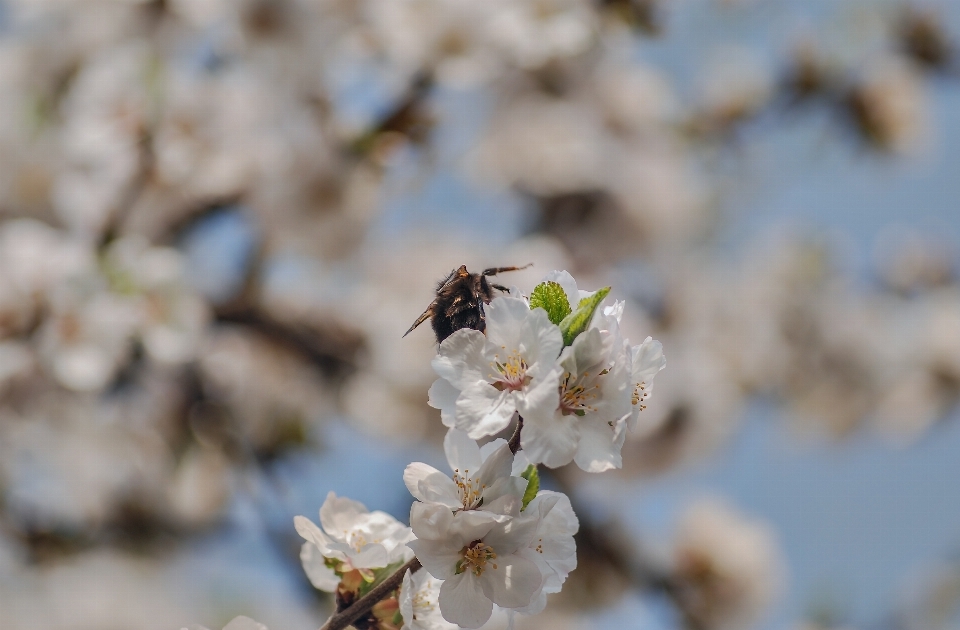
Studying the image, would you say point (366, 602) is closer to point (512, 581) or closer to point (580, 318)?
point (512, 581)

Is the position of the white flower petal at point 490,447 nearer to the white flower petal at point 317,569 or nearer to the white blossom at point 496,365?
the white blossom at point 496,365

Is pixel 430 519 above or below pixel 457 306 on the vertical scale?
below

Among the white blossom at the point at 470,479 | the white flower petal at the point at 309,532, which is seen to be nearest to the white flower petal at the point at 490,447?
the white blossom at the point at 470,479

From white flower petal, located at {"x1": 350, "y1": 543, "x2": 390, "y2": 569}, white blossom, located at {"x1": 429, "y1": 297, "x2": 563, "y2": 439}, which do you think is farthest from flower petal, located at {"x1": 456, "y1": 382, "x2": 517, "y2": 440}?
white flower petal, located at {"x1": 350, "y1": 543, "x2": 390, "y2": 569}

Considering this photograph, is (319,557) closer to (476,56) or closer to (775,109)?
(476,56)

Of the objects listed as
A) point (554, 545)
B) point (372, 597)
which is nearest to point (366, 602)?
point (372, 597)

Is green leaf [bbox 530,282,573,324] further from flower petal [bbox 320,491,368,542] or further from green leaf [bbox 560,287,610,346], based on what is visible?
flower petal [bbox 320,491,368,542]
